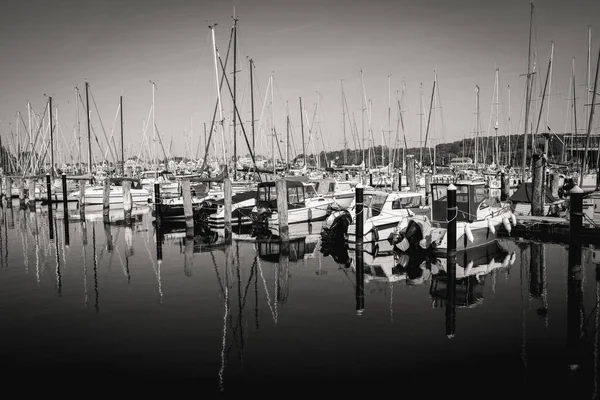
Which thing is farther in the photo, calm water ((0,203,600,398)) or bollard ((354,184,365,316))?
bollard ((354,184,365,316))

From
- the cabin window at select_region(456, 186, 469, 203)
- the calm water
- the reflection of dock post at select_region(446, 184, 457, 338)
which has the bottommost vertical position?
the calm water

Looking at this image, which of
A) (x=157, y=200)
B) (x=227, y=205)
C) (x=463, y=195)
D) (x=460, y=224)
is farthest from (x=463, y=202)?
(x=157, y=200)

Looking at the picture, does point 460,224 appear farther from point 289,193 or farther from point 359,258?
point 289,193

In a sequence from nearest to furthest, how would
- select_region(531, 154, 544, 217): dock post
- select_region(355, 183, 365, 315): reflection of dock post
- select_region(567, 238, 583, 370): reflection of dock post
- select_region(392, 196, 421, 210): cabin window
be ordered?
select_region(567, 238, 583, 370): reflection of dock post
select_region(355, 183, 365, 315): reflection of dock post
select_region(392, 196, 421, 210): cabin window
select_region(531, 154, 544, 217): dock post

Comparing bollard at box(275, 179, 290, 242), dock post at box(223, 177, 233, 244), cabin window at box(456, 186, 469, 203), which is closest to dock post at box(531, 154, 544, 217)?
cabin window at box(456, 186, 469, 203)

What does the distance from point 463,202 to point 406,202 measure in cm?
306

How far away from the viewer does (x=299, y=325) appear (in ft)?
33.7

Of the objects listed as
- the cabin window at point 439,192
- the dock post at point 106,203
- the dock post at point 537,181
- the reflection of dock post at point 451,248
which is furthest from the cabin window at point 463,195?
the dock post at point 106,203

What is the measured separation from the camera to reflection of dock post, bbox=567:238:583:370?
8.72 metres

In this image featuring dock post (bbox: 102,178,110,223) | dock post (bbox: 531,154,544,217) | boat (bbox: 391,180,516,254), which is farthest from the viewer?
dock post (bbox: 102,178,110,223)

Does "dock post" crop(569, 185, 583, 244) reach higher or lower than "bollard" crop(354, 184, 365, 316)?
higher

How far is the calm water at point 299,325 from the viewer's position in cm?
768

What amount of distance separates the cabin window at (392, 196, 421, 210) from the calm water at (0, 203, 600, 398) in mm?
3958

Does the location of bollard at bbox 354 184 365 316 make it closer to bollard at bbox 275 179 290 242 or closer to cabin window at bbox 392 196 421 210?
cabin window at bbox 392 196 421 210
